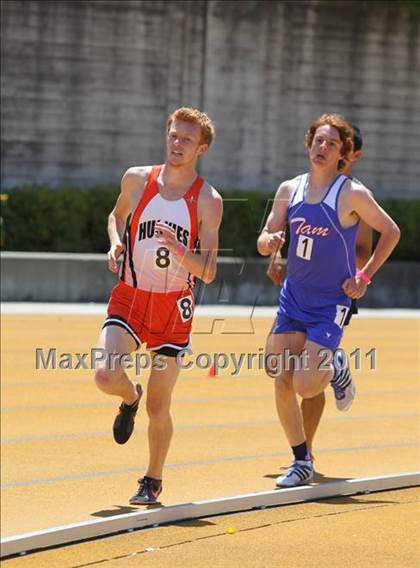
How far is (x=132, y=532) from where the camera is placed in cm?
778

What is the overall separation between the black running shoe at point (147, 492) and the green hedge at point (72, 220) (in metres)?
15.1

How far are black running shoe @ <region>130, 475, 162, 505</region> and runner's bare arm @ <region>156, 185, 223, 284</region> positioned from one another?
3.95 ft

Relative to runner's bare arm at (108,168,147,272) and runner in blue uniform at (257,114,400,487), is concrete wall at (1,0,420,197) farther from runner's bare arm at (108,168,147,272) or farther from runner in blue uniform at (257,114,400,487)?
runner's bare arm at (108,168,147,272)

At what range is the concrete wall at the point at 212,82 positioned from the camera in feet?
81.4

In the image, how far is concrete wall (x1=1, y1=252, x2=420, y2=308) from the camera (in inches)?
851

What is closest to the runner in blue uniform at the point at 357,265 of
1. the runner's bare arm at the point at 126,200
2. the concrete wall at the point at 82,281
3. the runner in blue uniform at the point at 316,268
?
the runner in blue uniform at the point at 316,268

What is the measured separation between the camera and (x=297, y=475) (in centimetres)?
919

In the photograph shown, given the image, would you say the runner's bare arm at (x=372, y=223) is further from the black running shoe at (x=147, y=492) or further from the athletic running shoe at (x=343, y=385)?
the black running shoe at (x=147, y=492)

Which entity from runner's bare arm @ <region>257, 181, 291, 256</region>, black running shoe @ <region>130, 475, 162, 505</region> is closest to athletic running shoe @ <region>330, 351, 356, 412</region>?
runner's bare arm @ <region>257, 181, 291, 256</region>

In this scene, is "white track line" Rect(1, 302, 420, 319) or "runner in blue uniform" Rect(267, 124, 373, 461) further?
"white track line" Rect(1, 302, 420, 319)

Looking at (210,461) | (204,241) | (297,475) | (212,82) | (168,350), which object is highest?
(212,82)

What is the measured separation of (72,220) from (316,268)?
15.2 m

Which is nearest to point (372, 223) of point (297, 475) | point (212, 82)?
point (297, 475)

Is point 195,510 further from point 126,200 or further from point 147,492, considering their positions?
point 126,200
